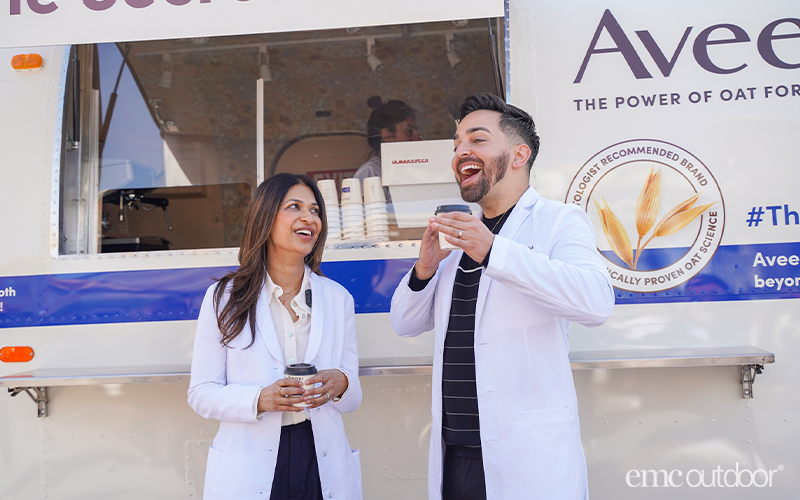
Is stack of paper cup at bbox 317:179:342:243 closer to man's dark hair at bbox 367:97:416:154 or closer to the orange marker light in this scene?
man's dark hair at bbox 367:97:416:154

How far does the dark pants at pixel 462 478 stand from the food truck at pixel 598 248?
61 cm

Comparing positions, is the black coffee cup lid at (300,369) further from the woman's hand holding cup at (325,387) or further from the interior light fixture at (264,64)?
the interior light fixture at (264,64)

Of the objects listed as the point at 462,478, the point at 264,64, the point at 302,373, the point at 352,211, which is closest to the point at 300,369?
the point at 302,373

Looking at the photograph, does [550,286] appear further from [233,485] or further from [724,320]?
[724,320]

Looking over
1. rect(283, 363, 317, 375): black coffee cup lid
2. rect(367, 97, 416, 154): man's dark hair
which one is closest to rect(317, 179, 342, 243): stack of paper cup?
rect(283, 363, 317, 375): black coffee cup lid

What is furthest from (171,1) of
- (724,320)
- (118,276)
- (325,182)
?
(724,320)

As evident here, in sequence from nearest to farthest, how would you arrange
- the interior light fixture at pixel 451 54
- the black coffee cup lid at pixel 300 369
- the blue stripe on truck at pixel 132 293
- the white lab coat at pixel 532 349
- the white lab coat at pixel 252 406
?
the white lab coat at pixel 532 349
the black coffee cup lid at pixel 300 369
the white lab coat at pixel 252 406
the blue stripe on truck at pixel 132 293
the interior light fixture at pixel 451 54

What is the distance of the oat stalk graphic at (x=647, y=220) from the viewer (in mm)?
2439

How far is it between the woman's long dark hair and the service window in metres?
1.05

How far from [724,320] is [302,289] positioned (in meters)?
1.86

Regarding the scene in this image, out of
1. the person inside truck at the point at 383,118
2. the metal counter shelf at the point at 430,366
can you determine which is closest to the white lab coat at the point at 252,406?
the metal counter shelf at the point at 430,366

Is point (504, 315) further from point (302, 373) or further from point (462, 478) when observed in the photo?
point (302, 373)

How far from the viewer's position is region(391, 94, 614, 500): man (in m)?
1.54

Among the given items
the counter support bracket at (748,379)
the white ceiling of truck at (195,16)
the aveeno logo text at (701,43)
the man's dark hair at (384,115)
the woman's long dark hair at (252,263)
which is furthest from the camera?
the man's dark hair at (384,115)
